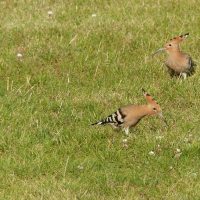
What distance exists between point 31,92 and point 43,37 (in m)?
2.33

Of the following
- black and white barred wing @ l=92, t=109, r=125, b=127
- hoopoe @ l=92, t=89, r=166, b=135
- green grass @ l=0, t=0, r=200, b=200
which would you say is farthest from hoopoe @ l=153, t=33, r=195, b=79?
black and white barred wing @ l=92, t=109, r=125, b=127

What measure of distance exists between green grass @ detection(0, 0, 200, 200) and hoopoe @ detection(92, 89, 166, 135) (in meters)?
0.18

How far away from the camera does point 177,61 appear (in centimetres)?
1120

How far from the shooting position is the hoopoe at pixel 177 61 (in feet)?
36.6

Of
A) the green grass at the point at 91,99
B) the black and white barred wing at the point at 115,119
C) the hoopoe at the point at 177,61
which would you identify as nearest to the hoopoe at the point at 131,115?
the black and white barred wing at the point at 115,119

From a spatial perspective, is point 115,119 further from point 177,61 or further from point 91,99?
point 177,61

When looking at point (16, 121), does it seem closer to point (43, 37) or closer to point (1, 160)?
point (1, 160)

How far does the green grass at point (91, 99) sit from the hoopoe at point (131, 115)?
0.18m

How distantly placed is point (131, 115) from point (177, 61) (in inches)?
97.6

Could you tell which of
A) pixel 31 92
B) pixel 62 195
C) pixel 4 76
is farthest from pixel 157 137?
pixel 4 76

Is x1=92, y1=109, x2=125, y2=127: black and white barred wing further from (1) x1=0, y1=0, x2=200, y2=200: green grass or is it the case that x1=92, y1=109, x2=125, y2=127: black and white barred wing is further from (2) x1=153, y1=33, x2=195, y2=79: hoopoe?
(2) x1=153, y1=33, x2=195, y2=79: hoopoe

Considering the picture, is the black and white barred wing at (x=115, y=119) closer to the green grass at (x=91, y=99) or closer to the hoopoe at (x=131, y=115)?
the hoopoe at (x=131, y=115)

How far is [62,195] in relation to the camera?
7.71 metres

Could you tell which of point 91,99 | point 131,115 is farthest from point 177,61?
point 131,115
